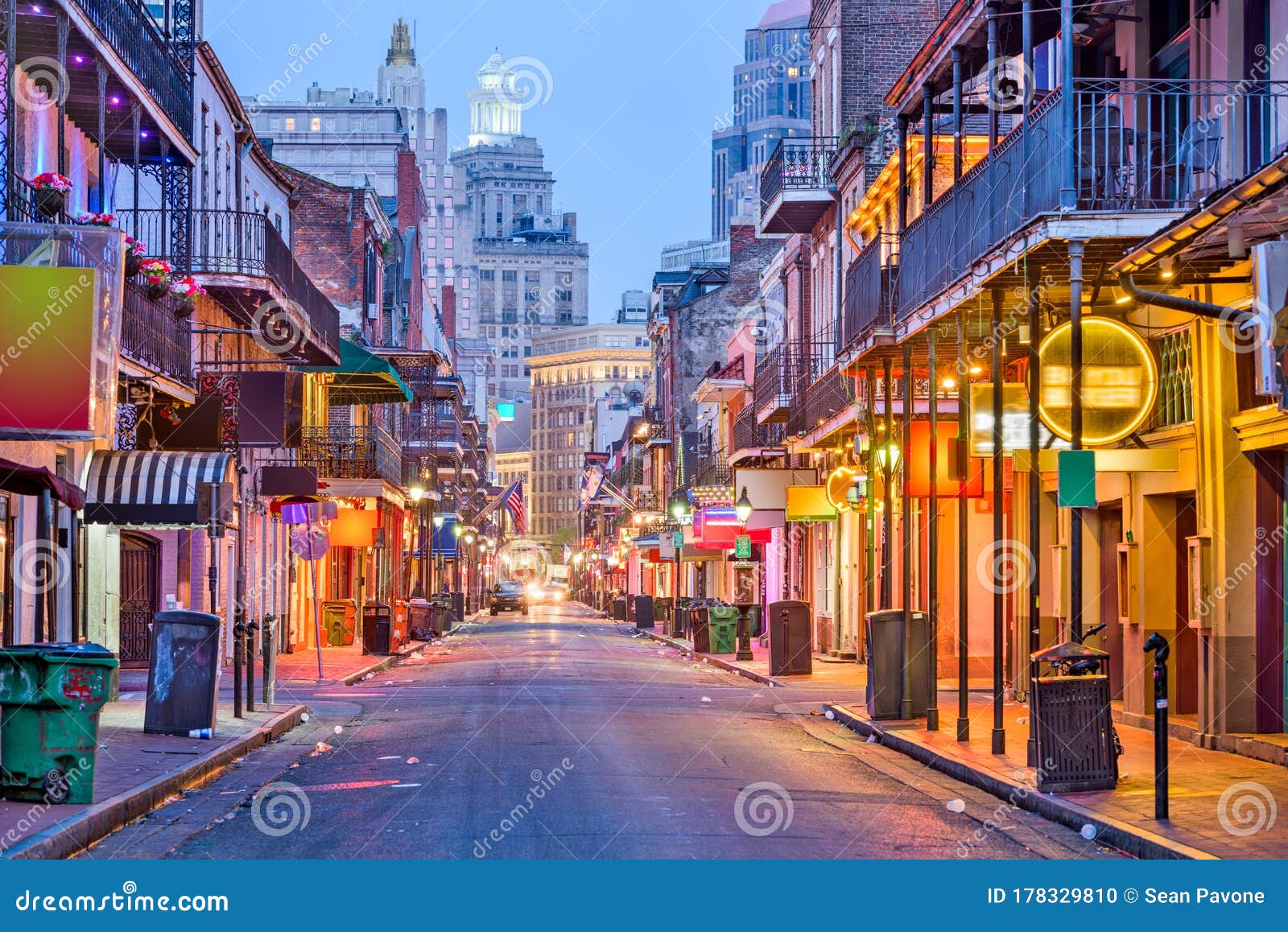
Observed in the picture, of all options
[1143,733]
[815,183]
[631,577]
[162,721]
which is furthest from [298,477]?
[631,577]

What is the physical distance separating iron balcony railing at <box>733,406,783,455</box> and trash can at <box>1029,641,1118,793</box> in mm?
32804

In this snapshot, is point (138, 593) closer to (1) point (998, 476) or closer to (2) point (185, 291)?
(2) point (185, 291)

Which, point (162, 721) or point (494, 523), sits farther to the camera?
point (494, 523)

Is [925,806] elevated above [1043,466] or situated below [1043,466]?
below

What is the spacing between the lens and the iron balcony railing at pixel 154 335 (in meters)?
22.9

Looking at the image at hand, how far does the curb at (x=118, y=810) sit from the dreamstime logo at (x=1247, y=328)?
7787mm

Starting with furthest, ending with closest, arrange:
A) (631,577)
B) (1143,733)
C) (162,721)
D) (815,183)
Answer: (631,577)
(815,183)
(1143,733)
(162,721)

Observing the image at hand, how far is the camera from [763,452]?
156ft

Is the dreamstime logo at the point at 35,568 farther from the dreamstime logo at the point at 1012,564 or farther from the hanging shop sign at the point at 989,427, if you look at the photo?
the dreamstime logo at the point at 1012,564

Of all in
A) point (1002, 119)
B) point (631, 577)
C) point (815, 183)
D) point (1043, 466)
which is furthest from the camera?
point (631, 577)

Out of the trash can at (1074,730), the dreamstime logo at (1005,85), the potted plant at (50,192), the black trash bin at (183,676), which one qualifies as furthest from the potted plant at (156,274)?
the trash can at (1074,730)

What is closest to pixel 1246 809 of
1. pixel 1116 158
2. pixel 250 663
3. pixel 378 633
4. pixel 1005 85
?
pixel 1116 158

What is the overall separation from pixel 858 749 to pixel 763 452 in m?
29.5

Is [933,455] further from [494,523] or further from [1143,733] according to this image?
[494,523]
